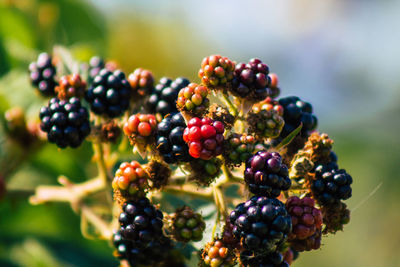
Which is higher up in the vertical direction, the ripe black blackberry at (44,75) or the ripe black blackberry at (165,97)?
the ripe black blackberry at (44,75)

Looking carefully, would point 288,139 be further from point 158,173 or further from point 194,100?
point 158,173

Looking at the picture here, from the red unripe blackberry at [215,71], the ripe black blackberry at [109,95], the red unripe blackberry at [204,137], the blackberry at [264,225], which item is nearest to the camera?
the blackberry at [264,225]

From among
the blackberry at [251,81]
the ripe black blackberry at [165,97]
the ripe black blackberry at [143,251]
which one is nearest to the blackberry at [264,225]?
the ripe black blackberry at [143,251]

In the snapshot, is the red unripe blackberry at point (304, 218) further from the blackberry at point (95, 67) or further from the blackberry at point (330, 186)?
the blackberry at point (95, 67)

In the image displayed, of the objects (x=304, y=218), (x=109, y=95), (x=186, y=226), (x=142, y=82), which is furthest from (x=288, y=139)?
(x=109, y=95)

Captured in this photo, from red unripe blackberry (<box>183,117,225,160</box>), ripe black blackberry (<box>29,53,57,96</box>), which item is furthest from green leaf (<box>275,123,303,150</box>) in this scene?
ripe black blackberry (<box>29,53,57,96</box>)

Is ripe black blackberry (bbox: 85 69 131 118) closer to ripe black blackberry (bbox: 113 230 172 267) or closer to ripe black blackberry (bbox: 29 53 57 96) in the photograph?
ripe black blackberry (bbox: 29 53 57 96)
